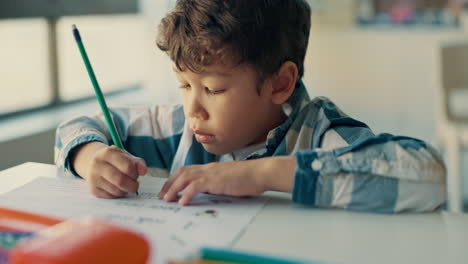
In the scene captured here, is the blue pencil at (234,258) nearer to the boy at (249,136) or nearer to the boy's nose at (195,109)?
the boy at (249,136)

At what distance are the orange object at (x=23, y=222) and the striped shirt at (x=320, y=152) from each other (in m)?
0.29

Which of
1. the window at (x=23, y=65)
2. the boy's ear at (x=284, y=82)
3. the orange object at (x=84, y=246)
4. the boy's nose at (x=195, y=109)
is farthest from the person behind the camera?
the window at (x=23, y=65)

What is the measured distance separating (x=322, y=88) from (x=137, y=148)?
2.37 meters

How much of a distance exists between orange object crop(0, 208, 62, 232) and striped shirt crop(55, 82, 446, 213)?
0.29m

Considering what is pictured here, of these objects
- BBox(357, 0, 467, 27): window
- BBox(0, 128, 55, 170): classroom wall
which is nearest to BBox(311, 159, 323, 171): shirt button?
BBox(0, 128, 55, 170): classroom wall

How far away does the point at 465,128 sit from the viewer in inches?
88.2

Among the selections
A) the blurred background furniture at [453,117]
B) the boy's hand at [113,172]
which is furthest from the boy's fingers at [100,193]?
the blurred background furniture at [453,117]

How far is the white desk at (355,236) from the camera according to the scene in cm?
56

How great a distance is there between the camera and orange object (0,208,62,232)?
549 millimetres

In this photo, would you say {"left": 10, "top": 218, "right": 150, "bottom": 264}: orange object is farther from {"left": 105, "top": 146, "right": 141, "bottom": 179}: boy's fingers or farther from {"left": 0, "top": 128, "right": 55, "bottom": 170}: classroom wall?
{"left": 0, "top": 128, "right": 55, "bottom": 170}: classroom wall

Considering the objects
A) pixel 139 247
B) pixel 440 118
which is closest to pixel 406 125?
pixel 440 118

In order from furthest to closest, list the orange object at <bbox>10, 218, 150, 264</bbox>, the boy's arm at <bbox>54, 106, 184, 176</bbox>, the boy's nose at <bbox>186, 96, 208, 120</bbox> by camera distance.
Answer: the boy's arm at <bbox>54, 106, 184, 176</bbox>
the boy's nose at <bbox>186, 96, 208, 120</bbox>
the orange object at <bbox>10, 218, 150, 264</bbox>

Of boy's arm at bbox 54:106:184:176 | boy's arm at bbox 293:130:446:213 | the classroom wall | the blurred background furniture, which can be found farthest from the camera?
the blurred background furniture

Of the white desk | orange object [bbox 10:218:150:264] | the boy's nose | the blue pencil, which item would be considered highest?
the boy's nose
